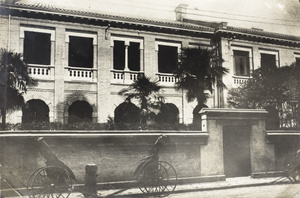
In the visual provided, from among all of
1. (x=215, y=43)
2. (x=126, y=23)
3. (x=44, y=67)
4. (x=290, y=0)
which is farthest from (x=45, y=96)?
(x=290, y=0)

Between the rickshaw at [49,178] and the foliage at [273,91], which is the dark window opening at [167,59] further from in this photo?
the rickshaw at [49,178]

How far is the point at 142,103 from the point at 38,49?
5994 mm

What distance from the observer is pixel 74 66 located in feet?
40.8

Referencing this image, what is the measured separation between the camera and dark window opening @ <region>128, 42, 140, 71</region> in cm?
1318

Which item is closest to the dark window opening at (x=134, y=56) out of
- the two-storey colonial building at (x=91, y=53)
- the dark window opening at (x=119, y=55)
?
the two-storey colonial building at (x=91, y=53)

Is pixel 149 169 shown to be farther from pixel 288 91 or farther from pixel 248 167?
pixel 288 91

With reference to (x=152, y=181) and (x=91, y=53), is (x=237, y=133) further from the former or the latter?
(x=91, y=53)

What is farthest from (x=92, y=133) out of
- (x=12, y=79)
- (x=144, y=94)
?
(x=12, y=79)

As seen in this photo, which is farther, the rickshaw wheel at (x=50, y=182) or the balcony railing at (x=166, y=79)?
the balcony railing at (x=166, y=79)

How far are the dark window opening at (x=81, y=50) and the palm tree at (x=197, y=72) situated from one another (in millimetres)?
4197

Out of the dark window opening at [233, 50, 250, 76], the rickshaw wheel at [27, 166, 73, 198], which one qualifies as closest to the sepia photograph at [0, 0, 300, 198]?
the rickshaw wheel at [27, 166, 73, 198]

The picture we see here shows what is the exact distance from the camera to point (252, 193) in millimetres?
8367

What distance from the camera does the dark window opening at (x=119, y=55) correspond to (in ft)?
40.6

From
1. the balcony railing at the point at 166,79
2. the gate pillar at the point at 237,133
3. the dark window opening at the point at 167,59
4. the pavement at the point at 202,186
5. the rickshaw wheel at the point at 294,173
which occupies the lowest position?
the pavement at the point at 202,186
